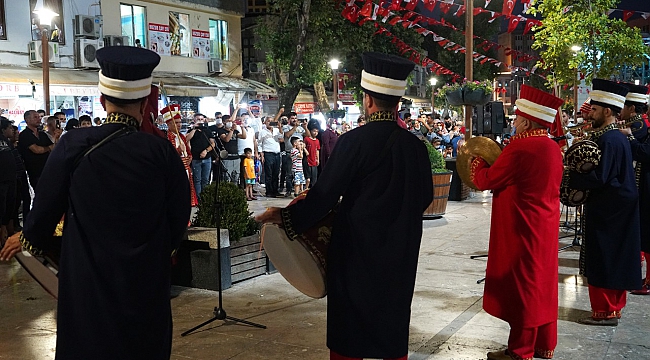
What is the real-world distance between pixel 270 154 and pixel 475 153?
1159cm

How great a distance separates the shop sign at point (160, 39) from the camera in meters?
26.8

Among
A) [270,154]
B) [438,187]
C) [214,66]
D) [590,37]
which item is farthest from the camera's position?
[214,66]

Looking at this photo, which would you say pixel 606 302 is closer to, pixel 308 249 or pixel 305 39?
pixel 308 249

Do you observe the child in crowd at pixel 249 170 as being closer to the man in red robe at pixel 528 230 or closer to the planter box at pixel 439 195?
the planter box at pixel 439 195

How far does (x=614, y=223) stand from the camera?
637cm

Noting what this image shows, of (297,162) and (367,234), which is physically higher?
(367,234)

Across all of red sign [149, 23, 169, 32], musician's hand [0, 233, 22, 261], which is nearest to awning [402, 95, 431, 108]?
red sign [149, 23, 169, 32]

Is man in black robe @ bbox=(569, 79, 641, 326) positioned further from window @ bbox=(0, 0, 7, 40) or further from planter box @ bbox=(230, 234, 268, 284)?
window @ bbox=(0, 0, 7, 40)

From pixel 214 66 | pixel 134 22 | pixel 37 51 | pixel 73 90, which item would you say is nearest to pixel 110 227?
pixel 73 90

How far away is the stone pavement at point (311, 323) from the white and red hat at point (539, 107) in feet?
5.91

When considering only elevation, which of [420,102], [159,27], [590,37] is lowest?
[420,102]

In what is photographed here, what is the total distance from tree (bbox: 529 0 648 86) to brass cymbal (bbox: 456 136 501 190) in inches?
687

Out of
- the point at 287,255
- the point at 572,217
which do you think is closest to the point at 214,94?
the point at 572,217

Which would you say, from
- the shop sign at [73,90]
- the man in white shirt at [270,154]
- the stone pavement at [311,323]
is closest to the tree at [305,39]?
the shop sign at [73,90]
